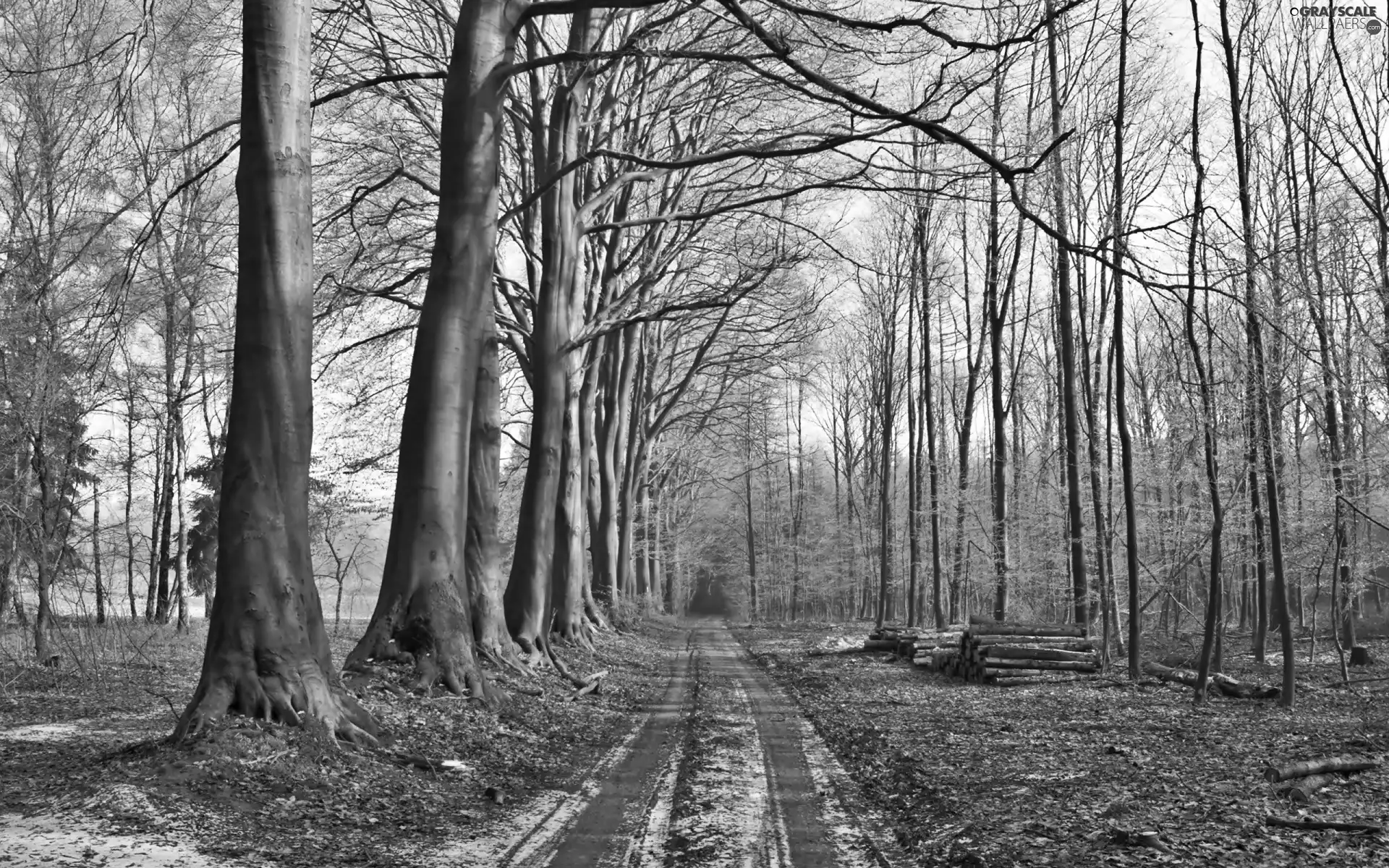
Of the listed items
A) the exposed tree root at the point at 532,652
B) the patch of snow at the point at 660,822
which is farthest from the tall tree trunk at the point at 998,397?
the patch of snow at the point at 660,822

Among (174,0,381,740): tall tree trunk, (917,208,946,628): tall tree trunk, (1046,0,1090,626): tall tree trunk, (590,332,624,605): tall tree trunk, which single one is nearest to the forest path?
(174,0,381,740): tall tree trunk

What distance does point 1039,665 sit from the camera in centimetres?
1498

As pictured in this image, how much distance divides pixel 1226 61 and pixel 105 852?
44.0 ft

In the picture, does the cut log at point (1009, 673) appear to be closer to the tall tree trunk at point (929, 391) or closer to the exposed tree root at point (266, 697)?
the tall tree trunk at point (929, 391)

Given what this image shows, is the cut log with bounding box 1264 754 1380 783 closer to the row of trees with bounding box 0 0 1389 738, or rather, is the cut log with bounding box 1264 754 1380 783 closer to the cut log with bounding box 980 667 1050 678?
the row of trees with bounding box 0 0 1389 738

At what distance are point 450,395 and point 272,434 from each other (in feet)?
9.21

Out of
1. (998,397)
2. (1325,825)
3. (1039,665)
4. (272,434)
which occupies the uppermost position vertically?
(998,397)

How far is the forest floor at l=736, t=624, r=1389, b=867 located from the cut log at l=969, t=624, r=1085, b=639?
100 centimetres

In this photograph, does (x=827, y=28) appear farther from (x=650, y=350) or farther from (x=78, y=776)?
(x=650, y=350)

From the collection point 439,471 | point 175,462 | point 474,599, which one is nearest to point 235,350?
point 439,471

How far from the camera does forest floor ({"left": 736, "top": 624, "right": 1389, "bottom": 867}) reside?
15.7ft

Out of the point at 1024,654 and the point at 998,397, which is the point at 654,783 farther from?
the point at 998,397

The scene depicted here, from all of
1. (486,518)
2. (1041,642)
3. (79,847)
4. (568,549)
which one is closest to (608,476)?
(568,549)

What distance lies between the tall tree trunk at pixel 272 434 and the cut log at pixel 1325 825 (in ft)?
18.6
